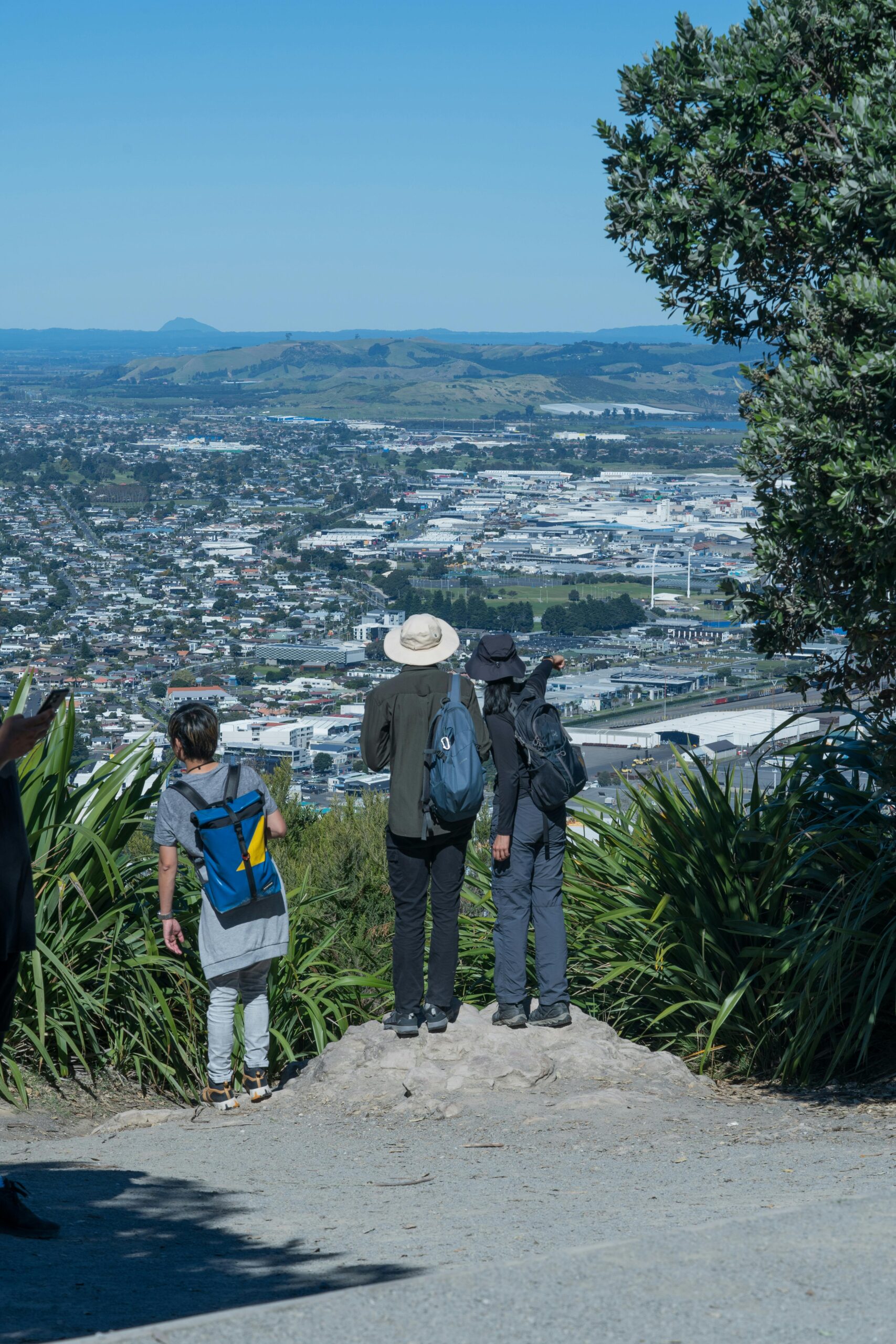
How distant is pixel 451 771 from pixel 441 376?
13413cm

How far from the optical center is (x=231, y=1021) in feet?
16.6

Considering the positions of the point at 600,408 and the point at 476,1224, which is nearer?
the point at 476,1224

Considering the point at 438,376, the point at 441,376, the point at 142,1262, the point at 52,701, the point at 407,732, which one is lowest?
the point at 142,1262

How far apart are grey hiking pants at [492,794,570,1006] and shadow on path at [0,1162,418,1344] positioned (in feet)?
5.30

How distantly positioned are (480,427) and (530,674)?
8854 cm

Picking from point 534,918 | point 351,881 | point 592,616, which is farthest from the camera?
point 592,616

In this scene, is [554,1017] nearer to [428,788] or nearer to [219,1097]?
[428,788]

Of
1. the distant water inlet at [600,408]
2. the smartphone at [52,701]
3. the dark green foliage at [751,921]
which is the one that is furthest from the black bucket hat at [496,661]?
the distant water inlet at [600,408]

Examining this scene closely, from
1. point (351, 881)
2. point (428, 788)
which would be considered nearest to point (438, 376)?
point (351, 881)

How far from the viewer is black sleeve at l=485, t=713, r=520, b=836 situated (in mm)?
5207

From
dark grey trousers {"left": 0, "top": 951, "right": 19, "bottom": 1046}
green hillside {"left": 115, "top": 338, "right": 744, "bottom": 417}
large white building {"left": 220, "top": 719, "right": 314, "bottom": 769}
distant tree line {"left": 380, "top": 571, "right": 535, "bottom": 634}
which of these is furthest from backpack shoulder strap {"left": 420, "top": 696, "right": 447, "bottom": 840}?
green hillside {"left": 115, "top": 338, "right": 744, "bottom": 417}

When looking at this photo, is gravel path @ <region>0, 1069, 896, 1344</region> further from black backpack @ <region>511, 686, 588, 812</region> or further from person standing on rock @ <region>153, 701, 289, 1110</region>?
black backpack @ <region>511, 686, 588, 812</region>

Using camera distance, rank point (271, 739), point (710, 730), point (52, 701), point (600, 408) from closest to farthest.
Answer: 1. point (52, 701)
2. point (710, 730)
3. point (271, 739)
4. point (600, 408)

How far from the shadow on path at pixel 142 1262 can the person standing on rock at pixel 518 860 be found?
163 cm
